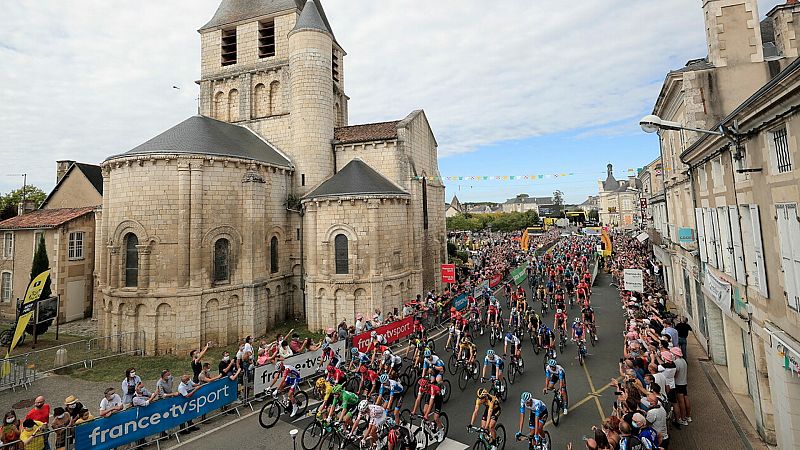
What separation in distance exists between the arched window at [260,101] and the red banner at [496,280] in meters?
20.8

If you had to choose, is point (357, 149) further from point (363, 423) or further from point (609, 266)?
point (609, 266)

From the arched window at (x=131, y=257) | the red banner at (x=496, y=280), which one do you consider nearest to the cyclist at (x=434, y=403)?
the arched window at (x=131, y=257)

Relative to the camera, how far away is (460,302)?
74.9 ft

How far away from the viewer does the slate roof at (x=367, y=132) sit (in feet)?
81.3

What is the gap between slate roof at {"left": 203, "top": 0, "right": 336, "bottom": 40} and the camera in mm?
27297

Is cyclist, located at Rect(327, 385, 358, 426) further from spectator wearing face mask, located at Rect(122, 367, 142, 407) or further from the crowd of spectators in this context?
spectator wearing face mask, located at Rect(122, 367, 142, 407)

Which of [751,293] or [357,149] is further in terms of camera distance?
[357,149]

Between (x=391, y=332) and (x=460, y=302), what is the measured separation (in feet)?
23.9

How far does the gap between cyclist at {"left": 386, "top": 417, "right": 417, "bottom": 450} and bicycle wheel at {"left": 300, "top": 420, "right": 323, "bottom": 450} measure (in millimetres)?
1951

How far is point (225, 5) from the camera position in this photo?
2900cm

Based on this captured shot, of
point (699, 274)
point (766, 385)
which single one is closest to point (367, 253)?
point (699, 274)

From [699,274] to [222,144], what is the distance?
22.2 metres

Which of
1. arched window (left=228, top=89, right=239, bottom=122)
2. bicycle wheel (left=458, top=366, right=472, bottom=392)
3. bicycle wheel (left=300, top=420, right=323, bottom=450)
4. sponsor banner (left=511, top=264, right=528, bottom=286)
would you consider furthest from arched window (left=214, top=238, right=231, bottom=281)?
sponsor banner (left=511, top=264, right=528, bottom=286)

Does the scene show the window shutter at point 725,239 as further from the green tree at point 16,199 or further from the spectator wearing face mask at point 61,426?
the green tree at point 16,199
